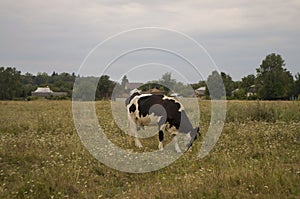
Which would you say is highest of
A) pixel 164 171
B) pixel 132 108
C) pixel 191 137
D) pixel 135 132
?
pixel 132 108

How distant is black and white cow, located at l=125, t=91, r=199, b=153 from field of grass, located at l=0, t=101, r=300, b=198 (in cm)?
45

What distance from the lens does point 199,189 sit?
7.08 m

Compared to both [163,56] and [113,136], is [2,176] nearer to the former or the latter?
[113,136]

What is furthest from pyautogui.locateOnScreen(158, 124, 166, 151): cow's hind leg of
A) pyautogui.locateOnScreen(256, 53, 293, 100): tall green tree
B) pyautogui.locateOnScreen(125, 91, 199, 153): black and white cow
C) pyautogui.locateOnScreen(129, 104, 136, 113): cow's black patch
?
pyautogui.locateOnScreen(256, 53, 293, 100): tall green tree

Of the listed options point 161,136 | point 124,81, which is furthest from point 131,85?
point 161,136

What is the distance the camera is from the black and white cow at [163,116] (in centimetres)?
1224

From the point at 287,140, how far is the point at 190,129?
10.5 ft

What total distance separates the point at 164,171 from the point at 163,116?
360 centimetres

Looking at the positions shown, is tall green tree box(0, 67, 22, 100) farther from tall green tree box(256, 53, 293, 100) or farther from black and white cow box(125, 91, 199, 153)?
black and white cow box(125, 91, 199, 153)

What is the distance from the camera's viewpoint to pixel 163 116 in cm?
1249

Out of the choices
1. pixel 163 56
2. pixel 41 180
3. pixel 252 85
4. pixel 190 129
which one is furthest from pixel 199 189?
pixel 252 85

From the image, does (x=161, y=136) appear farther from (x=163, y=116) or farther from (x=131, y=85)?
(x=131, y=85)

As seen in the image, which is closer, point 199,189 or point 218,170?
point 199,189

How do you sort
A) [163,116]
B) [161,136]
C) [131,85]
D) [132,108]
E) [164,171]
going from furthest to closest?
[131,85] → [132,108] → [163,116] → [161,136] → [164,171]
